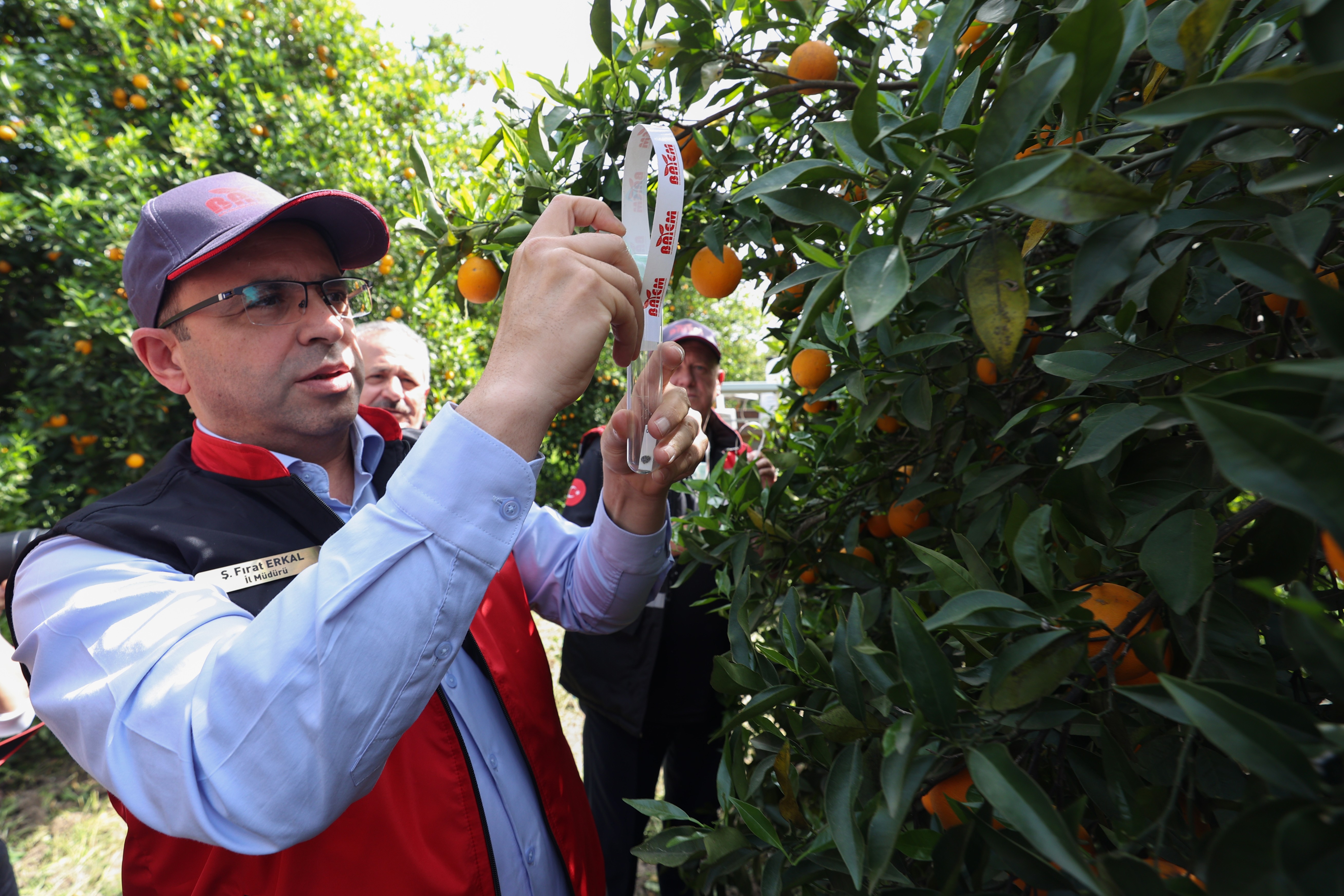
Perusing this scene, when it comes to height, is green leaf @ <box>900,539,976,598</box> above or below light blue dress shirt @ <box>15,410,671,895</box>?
above

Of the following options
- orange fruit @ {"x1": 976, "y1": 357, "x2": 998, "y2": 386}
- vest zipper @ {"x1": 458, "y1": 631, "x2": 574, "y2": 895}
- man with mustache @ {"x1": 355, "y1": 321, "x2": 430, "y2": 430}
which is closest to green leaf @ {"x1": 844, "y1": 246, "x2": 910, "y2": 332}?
orange fruit @ {"x1": 976, "y1": 357, "x2": 998, "y2": 386}

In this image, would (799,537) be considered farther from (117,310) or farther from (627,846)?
(117,310)

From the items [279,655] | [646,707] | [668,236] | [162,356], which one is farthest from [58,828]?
[668,236]

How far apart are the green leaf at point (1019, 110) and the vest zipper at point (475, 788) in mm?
946

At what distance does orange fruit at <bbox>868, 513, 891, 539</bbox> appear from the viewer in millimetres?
1153

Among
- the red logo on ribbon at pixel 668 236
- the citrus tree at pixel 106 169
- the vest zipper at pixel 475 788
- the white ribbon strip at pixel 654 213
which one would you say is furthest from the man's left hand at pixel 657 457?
the citrus tree at pixel 106 169

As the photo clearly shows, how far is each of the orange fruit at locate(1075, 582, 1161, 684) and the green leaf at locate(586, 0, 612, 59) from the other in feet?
3.13

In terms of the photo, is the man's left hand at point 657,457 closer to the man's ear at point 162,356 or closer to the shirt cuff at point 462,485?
the shirt cuff at point 462,485

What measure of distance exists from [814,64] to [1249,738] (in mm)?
1015

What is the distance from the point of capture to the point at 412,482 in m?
0.74

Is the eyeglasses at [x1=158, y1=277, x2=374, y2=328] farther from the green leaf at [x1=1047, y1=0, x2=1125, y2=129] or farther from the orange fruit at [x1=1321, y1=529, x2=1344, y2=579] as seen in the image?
the orange fruit at [x1=1321, y1=529, x2=1344, y2=579]

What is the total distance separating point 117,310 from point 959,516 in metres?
3.60

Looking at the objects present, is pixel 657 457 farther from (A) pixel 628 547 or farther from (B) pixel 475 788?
(B) pixel 475 788

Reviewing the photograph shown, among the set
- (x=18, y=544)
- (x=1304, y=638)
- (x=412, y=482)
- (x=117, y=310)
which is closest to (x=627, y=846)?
(x=18, y=544)
